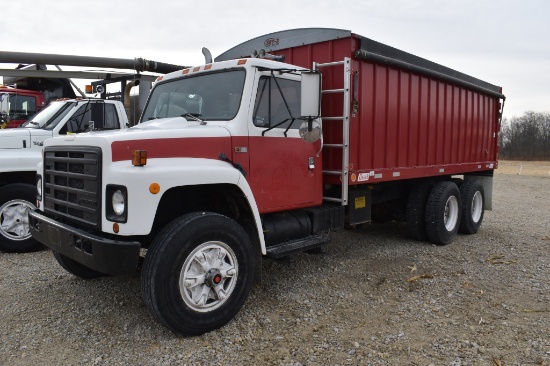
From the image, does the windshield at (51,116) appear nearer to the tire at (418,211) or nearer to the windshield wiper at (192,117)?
the windshield wiper at (192,117)

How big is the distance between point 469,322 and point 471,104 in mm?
5223

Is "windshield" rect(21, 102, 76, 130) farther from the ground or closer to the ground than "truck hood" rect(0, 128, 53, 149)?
farther from the ground

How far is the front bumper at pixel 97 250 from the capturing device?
11.2ft

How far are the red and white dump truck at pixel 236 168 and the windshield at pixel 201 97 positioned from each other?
1cm

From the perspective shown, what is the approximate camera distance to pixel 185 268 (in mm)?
3693

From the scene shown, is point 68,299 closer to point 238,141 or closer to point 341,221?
point 238,141

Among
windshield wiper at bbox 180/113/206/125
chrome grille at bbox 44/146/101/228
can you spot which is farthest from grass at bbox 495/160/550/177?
chrome grille at bbox 44/146/101/228

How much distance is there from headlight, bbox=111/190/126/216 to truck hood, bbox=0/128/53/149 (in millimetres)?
3875

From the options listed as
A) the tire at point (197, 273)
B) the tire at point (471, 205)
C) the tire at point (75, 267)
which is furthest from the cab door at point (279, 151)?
the tire at point (471, 205)

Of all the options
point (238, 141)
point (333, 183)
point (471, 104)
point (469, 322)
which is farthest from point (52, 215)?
point (471, 104)

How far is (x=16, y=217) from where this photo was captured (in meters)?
6.41

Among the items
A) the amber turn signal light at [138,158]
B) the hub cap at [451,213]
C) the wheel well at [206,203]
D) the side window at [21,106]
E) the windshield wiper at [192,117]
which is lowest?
the hub cap at [451,213]

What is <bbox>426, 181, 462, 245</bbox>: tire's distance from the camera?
7.18 m

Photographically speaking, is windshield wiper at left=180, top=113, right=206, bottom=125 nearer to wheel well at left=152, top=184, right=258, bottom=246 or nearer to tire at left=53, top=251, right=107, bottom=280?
wheel well at left=152, top=184, right=258, bottom=246
